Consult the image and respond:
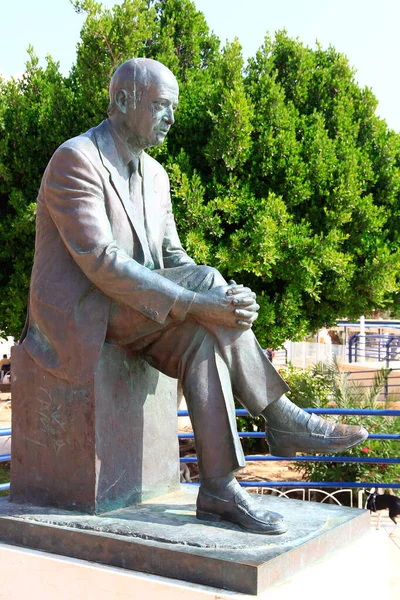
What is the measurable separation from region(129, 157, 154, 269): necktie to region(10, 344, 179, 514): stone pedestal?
19.5 inches

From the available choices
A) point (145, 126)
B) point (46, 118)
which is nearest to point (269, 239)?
point (46, 118)

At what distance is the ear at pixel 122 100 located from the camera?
353cm

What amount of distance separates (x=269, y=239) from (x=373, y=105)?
12.1 feet

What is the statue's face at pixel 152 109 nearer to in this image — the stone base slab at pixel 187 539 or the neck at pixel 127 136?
the neck at pixel 127 136

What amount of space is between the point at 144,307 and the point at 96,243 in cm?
35

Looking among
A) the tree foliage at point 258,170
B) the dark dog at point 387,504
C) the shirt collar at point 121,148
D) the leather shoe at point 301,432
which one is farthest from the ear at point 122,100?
the tree foliage at point 258,170

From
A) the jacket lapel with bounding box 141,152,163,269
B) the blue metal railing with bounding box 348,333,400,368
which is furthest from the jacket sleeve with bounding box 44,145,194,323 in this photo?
the blue metal railing with bounding box 348,333,400,368

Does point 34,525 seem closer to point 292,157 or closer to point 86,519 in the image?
point 86,519

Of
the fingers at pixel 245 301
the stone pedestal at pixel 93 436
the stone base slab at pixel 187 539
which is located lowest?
the stone base slab at pixel 187 539

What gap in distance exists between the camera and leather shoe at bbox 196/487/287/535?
3098mm

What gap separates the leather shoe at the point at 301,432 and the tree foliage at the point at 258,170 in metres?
5.73

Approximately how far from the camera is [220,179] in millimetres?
9977

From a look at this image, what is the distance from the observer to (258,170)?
394 inches

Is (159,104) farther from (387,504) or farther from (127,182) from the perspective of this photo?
(387,504)
